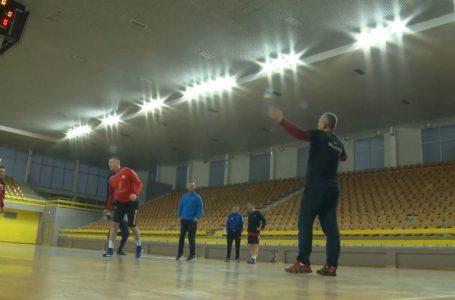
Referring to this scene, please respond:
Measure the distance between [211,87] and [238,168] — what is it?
10594mm

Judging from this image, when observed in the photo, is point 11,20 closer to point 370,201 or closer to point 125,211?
point 125,211

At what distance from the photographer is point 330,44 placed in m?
12.5

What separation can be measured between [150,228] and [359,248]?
11019 mm

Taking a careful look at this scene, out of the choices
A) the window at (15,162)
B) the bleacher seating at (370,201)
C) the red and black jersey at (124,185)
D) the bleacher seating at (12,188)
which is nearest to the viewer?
the red and black jersey at (124,185)

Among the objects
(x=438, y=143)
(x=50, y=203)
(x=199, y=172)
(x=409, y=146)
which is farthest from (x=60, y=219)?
(x=438, y=143)

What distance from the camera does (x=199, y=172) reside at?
2830 cm

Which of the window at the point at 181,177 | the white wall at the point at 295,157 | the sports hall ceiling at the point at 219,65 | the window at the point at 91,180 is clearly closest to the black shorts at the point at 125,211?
the sports hall ceiling at the point at 219,65

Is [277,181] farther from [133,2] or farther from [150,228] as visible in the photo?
[133,2]

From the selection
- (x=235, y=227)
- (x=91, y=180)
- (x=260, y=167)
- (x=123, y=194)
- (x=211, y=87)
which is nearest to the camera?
(x=123, y=194)

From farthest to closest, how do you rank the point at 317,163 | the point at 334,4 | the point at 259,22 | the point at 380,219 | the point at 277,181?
the point at 277,181 < the point at 380,219 < the point at 259,22 < the point at 334,4 < the point at 317,163

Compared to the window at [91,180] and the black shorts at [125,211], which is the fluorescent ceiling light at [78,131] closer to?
the window at [91,180]

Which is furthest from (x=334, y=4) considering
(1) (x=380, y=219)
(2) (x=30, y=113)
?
(2) (x=30, y=113)

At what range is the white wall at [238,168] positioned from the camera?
2534cm

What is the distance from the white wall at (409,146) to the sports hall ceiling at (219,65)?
748 millimetres
